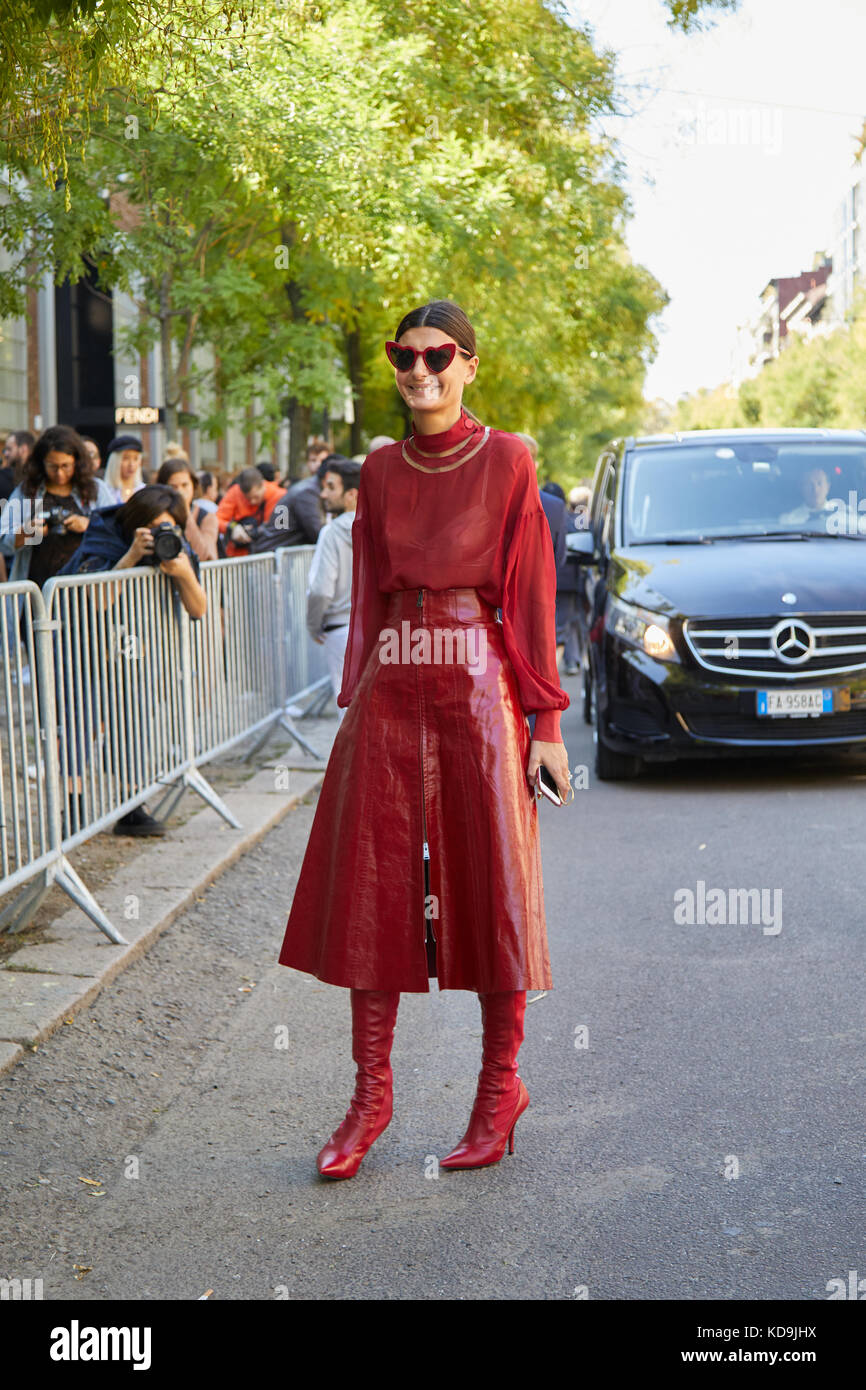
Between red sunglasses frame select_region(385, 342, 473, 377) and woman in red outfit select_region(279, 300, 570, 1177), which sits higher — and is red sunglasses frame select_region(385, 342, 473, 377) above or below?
above

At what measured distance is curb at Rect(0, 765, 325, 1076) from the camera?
5.09 meters

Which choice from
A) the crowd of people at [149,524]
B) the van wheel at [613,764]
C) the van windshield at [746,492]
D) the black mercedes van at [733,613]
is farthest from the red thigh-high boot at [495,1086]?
the van windshield at [746,492]

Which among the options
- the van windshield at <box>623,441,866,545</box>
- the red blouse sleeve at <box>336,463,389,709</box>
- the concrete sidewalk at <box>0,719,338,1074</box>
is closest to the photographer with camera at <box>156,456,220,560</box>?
the concrete sidewalk at <box>0,719,338,1074</box>

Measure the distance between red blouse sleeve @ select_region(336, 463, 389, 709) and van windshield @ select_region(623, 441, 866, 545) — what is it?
6.23m

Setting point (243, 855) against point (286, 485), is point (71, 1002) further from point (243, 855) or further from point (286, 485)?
point (286, 485)

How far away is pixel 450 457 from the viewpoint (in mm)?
3895

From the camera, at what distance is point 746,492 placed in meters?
10.3

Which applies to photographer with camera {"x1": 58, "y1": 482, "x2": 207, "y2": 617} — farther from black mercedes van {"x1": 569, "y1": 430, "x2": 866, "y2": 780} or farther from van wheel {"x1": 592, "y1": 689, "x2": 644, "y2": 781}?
van wheel {"x1": 592, "y1": 689, "x2": 644, "y2": 781}

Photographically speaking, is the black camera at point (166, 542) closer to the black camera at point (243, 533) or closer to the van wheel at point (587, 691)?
the van wheel at point (587, 691)

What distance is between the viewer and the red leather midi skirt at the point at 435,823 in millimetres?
3867

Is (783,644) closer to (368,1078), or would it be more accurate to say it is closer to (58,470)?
(58,470)

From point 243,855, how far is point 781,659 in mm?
3195
